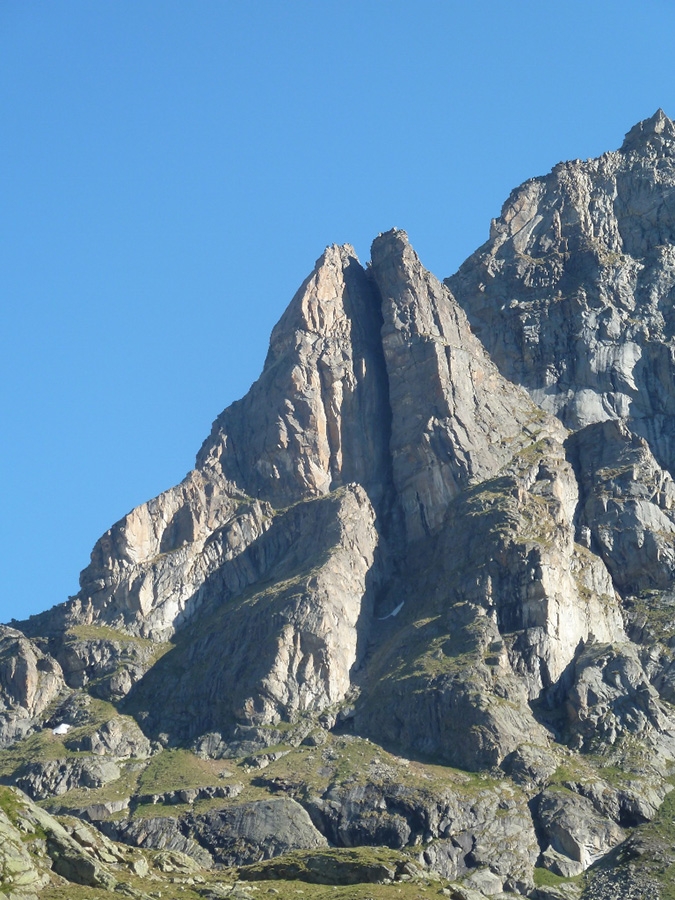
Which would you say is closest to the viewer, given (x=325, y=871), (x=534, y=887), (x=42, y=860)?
(x=42, y=860)

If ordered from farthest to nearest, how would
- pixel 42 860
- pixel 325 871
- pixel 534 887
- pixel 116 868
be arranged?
pixel 534 887 < pixel 325 871 < pixel 116 868 < pixel 42 860

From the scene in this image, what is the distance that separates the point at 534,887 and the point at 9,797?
70.9 m

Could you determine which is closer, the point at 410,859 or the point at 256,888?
the point at 256,888

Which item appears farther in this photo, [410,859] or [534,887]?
[534,887]

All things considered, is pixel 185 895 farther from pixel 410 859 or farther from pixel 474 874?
pixel 474 874

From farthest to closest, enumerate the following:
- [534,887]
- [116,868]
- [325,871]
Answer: [534,887] → [325,871] → [116,868]

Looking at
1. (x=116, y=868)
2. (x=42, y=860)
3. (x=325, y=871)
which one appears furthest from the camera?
(x=325, y=871)

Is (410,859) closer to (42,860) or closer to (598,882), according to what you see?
(598,882)

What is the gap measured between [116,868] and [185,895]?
802 cm

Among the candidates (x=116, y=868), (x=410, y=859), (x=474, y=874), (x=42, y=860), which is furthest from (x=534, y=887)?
(x=42, y=860)

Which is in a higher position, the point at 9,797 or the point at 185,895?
the point at 9,797

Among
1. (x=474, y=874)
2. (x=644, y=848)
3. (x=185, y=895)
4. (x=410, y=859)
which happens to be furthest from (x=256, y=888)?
(x=644, y=848)

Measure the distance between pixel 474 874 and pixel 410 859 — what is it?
1730 cm

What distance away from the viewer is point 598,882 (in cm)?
19588
